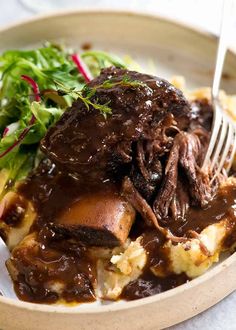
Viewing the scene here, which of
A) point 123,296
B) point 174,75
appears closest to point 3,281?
point 123,296

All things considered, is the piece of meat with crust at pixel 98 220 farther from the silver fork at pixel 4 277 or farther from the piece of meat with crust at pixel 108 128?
the silver fork at pixel 4 277

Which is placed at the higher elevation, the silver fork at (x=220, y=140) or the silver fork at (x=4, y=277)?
the silver fork at (x=220, y=140)

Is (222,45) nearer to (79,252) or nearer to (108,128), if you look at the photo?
(108,128)

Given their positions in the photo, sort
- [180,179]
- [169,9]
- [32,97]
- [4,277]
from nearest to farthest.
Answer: [4,277], [180,179], [32,97], [169,9]

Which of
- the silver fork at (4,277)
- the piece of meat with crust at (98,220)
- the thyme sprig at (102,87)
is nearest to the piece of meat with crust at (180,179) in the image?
the piece of meat with crust at (98,220)

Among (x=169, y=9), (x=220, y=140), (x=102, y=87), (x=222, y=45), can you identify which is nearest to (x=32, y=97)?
(x=102, y=87)

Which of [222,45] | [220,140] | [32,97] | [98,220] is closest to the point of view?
[98,220]

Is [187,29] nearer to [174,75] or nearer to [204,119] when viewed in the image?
[174,75]
